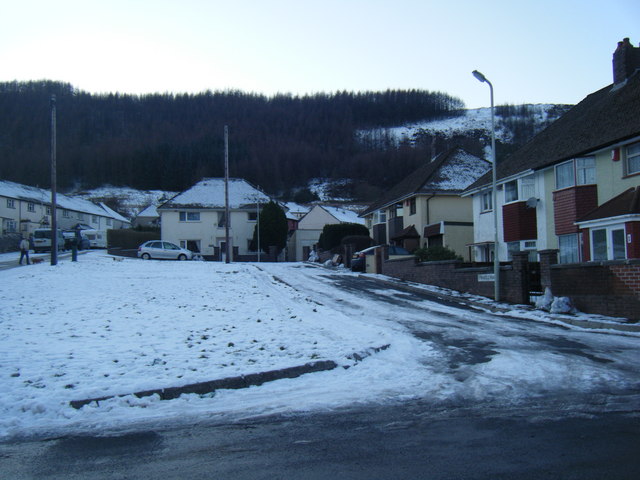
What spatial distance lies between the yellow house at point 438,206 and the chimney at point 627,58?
44.7 ft

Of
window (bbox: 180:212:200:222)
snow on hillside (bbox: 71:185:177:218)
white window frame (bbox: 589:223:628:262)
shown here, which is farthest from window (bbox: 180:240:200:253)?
snow on hillside (bbox: 71:185:177:218)

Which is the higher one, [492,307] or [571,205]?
[571,205]

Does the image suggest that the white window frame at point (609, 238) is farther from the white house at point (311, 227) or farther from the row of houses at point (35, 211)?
the row of houses at point (35, 211)

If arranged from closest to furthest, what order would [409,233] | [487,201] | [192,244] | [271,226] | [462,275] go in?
[462,275] → [487,201] → [409,233] → [271,226] → [192,244]

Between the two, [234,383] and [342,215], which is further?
[342,215]

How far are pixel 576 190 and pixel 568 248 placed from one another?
2633 millimetres

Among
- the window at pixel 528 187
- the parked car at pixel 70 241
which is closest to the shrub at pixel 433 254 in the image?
the window at pixel 528 187

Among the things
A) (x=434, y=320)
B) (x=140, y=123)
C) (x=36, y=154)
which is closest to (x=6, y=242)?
(x=434, y=320)

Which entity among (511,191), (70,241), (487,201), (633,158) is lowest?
(70,241)

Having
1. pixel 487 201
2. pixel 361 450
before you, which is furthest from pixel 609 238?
pixel 361 450

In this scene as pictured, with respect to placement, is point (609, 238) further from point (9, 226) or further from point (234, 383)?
point (9, 226)

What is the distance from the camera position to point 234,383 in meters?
7.35

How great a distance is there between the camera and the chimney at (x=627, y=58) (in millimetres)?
24109

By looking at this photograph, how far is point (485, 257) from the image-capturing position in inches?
1244
